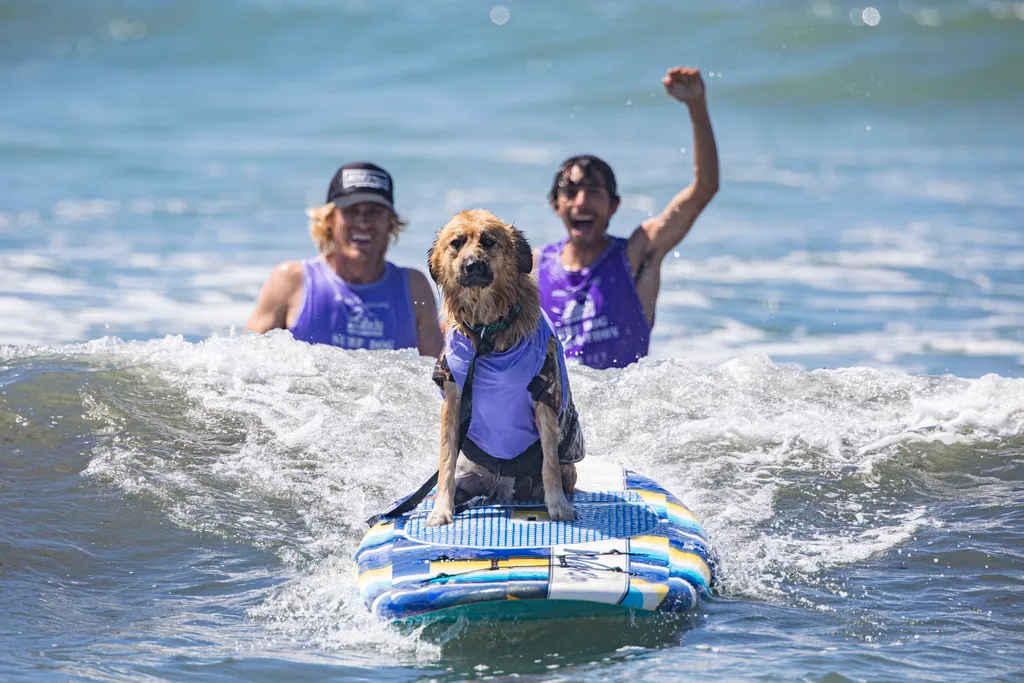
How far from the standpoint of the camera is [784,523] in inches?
231

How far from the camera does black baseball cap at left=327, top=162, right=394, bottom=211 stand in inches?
303

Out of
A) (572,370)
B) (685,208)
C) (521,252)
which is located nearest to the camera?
(521,252)

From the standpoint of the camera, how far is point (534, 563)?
4.59 metres

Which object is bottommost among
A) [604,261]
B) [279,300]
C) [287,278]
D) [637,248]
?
[279,300]

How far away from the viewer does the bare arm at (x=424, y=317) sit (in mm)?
8117

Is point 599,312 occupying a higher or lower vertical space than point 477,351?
higher

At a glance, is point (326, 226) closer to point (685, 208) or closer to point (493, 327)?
point (685, 208)

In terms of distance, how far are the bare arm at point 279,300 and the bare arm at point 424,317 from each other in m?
0.73

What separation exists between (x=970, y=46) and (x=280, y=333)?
61.1 ft

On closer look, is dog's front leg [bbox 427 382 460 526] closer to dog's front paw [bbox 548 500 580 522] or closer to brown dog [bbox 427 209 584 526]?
brown dog [bbox 427 209 584 526]

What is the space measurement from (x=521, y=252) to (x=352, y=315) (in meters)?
3.26

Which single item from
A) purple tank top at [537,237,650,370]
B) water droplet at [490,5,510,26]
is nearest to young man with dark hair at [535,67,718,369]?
purple tank top at [537,237,650,370]

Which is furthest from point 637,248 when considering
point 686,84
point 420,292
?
point 420,292

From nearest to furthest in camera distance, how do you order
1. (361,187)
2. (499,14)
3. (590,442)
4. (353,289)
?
1. (590,442)
2. (361,187)
3. (353,289)
4. (499,14)
